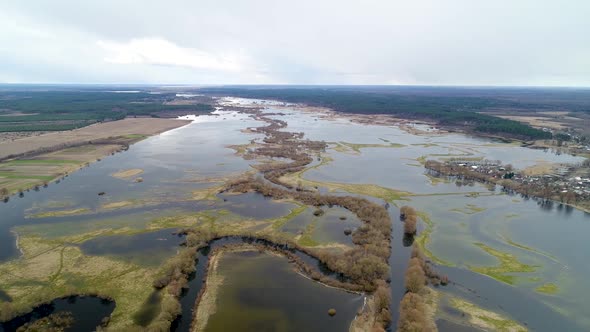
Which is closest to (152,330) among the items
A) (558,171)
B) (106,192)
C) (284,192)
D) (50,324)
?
(50,324)

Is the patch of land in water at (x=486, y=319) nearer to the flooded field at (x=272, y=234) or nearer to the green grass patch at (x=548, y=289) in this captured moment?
the flooded field at (x=272, y=234)

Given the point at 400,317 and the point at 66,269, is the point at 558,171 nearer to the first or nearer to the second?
the point at 400,317

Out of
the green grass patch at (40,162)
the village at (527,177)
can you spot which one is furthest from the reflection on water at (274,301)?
the green grass patch at (40,162)

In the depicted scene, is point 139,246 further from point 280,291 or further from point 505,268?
point 505,268

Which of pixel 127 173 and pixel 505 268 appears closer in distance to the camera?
pixel 505 268

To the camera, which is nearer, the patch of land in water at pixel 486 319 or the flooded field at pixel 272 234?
the patch of land in water at pixel 486 319

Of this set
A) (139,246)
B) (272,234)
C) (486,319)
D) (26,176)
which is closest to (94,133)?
(26,176)

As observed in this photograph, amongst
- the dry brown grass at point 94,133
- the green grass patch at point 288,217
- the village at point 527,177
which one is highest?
the dry brown grass at point 94,133

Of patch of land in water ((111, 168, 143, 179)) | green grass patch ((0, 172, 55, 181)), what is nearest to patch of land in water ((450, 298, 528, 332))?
patch of land in water ((111, 168, 143, 179))

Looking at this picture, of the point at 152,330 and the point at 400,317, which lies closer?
the point at 152,330
